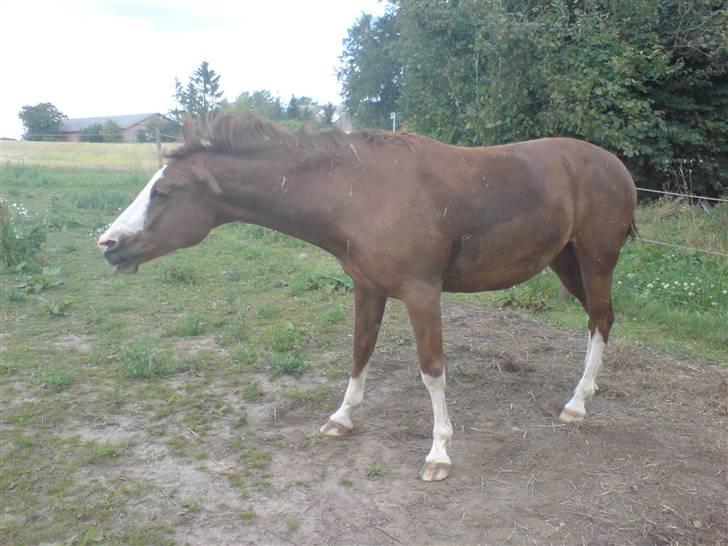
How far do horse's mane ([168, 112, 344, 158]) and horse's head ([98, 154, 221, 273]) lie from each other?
103 millimetres

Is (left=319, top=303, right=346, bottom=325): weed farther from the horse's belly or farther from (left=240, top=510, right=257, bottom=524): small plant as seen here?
(left=240, top=510, right=257, bottom=524): small plant

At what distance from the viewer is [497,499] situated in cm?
296

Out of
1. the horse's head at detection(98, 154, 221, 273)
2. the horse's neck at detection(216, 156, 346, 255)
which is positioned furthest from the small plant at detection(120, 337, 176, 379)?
the horse's neck at detection(216, 156, 346, 255)

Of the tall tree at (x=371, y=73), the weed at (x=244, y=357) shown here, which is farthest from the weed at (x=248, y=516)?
the tall tree at (x=371, y=73)

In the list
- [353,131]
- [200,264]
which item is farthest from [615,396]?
[200,264]

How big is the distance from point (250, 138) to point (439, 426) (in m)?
2.01

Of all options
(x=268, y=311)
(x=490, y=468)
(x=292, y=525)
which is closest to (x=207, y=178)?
(x=292, y=525)

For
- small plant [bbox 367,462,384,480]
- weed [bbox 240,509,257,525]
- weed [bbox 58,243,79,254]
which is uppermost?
weed [bbox 58,243,79,254]

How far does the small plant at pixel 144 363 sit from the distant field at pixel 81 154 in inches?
475

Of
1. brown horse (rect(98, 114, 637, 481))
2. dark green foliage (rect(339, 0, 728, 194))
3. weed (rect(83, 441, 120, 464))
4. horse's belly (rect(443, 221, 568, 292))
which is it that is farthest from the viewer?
dark green foliage (rect(339, 0, 728, 194))

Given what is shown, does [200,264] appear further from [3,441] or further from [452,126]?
[452,126]

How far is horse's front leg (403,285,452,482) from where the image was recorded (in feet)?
10.4

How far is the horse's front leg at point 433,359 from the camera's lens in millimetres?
3180

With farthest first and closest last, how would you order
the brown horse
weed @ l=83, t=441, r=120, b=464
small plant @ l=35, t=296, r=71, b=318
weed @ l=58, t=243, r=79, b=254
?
weed @ l=58, t=243, r=79, b=254
small plant @ l=35, t=296, r=71, b=318
weed @ l=83, t=441, r=120, b=464
the brown horse
